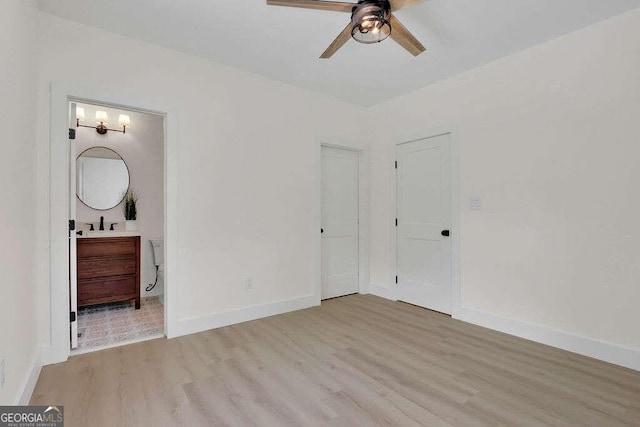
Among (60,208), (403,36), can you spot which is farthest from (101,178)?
(403,36)

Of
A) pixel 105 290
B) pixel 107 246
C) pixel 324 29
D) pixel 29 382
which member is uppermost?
pixel 324 29

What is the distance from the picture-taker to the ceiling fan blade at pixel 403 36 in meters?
2.01

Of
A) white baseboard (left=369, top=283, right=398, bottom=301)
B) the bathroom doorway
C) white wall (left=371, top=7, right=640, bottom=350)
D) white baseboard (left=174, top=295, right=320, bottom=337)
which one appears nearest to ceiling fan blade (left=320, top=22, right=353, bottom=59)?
white wall (left=371, top=7, right=640, bottom=350)

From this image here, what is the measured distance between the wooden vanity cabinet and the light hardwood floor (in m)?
1.16

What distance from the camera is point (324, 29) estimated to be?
2539 millimetres

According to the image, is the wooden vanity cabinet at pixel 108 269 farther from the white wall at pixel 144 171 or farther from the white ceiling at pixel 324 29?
the white ceiling at pixel 324 29

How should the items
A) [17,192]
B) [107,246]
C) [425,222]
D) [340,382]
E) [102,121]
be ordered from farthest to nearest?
[102,121]
[425,222]
[107,246]
[340,382]
[17,192]

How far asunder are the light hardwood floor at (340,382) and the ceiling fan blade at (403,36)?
2421mm

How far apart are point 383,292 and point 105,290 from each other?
3420 millimetres

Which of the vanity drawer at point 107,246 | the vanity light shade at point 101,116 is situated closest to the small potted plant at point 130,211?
the vanity drawer at point 107,246

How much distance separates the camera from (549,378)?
7.04 feet

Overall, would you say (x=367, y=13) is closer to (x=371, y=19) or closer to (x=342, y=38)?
(x=371, y=19)

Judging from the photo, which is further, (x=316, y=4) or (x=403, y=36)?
(x=403, y=36)

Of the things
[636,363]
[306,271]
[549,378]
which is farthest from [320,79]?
Answer: [636,363]
